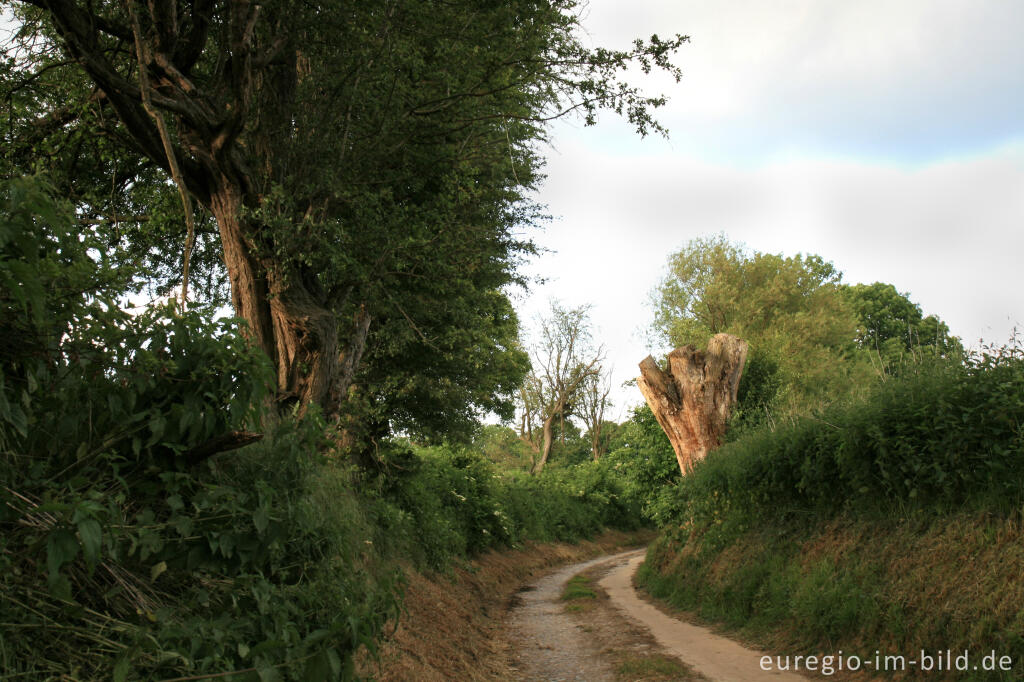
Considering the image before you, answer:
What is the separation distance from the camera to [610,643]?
9.21m

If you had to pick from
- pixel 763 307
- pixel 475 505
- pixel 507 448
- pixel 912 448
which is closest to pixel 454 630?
pixel 912 448

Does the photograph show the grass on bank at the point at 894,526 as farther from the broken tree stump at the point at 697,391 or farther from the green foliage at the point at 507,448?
the green foliage at the point at 507,448

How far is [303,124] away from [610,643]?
8.06 meters

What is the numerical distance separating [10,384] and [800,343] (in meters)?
32.0

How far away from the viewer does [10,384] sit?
123 inches

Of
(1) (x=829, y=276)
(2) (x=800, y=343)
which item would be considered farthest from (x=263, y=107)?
(1) (x=829, y=276)

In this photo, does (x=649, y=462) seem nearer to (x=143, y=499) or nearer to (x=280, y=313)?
(x=280, y=313)

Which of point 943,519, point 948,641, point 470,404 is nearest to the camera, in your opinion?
point 948,641

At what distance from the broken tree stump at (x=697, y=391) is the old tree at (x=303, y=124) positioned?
6389 mm

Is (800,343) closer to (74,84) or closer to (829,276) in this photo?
(829,276)

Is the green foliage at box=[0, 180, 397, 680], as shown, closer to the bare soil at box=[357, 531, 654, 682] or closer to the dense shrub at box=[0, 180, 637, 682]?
the dense shrub at box=[0, 180, 637, 682]

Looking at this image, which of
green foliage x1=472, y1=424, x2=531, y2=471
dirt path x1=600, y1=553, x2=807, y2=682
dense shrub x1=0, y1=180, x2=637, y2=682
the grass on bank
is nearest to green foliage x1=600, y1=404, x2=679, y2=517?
dirt path x1=600, y1=553, x2=807, y2=682

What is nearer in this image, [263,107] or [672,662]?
[672,662]

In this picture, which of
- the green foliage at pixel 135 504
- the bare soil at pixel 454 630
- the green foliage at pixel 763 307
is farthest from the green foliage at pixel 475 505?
the green foliage at pixel 763 307
